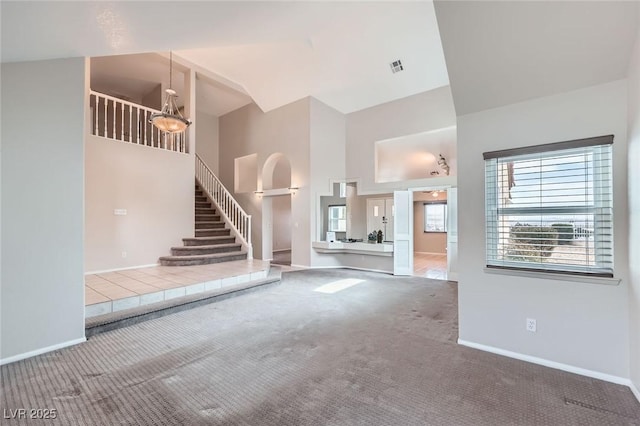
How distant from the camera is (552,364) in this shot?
251cm

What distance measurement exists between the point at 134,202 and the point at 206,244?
1835 millimetres

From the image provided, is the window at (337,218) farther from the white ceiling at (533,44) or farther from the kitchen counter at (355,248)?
the white ceiling at (533,44)

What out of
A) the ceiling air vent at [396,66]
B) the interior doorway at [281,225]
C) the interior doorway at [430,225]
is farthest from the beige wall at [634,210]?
the interior doorway at [281,225]

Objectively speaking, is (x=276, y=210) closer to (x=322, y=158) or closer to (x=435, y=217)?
(x=322, y=158)

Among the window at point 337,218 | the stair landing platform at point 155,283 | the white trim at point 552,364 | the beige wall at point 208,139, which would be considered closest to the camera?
the white trim at point 552,364

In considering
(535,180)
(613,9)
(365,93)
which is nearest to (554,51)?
(613,9)

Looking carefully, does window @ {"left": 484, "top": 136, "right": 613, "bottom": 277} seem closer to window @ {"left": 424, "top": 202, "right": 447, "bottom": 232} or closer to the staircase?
the staircase

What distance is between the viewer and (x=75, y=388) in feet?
7.18

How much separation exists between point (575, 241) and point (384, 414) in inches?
87.8

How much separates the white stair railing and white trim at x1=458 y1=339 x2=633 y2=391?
545cm

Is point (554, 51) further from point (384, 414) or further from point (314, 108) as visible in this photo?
point (314, 108)

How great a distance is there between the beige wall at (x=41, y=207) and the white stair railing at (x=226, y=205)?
14.4 ft

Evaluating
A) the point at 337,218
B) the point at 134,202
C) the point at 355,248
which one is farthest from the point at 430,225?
the point at 134,202

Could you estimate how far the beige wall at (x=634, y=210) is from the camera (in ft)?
6.66
